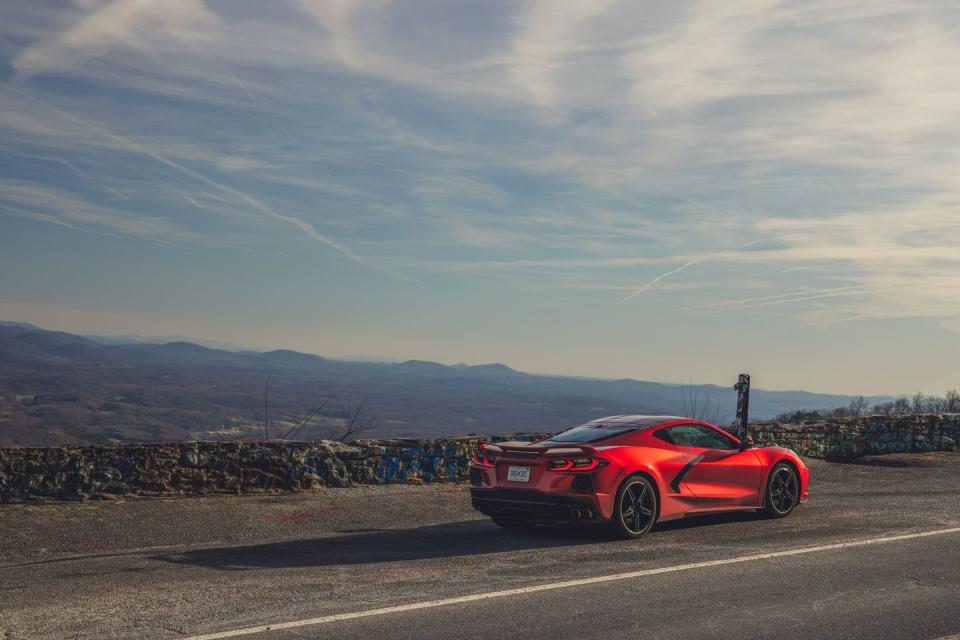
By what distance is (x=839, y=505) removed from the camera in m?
12.2

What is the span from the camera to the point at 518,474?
31.1ft

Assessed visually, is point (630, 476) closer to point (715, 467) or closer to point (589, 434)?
point (589, 434)

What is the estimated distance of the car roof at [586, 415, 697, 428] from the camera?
A: 33.5 ft

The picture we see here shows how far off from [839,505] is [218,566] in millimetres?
8021

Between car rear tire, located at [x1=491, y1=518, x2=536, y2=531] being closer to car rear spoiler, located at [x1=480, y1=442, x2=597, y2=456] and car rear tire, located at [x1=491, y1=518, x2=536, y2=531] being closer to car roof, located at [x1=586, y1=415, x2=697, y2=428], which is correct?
car rear spoiler, located at [x1=480, y1=442, x2=597, y2=456]

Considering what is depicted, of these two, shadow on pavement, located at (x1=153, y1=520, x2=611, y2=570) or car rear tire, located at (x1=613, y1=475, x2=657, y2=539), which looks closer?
shadow on pavement, located at (x1=153, y1=520, x2=611, y2=570)

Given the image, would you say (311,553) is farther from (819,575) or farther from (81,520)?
(819,575)

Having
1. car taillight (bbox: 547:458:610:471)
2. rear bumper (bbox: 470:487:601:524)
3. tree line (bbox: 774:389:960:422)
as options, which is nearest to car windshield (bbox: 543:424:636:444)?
car taillight (bbox: 547:458:610:471)

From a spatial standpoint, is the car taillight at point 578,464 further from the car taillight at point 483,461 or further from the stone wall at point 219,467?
the stone wall at point 219,467

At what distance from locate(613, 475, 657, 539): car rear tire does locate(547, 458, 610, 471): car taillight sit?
36 cm

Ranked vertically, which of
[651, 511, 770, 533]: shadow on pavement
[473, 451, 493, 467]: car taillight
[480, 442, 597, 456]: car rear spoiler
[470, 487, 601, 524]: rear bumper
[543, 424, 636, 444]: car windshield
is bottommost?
[651, 511, 770, 533]: shadow on pavement

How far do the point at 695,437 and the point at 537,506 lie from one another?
7.26ft

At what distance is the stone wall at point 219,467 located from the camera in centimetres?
1170

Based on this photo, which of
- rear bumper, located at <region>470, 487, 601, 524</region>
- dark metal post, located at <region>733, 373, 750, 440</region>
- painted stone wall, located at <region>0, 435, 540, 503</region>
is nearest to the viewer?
rear bumper, located at <region>470, 487, 601, 524</region>
